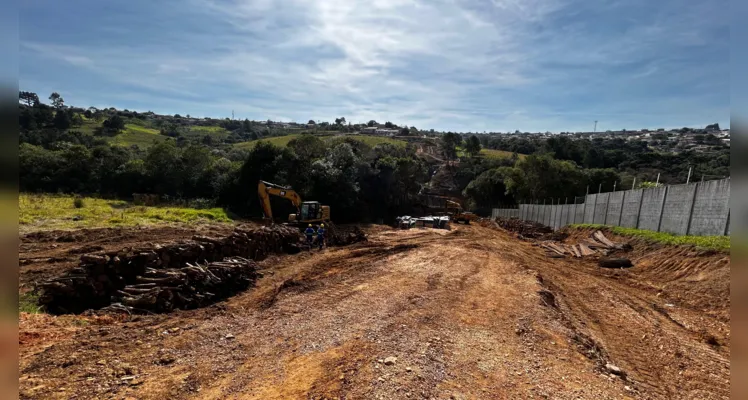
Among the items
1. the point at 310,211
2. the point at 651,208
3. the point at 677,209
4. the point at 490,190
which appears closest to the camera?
the point at 677,209

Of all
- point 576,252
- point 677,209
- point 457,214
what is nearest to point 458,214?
point 457,214

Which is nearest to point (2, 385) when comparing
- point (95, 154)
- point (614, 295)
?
point (614, 295)

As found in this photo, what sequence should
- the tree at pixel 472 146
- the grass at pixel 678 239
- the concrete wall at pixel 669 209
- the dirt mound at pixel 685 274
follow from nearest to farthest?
the dirt mound at pixel 685 274 → the grass at pixel 678 239 → the concrete wall at pixel 669 209 → the tree at pixel 472 146

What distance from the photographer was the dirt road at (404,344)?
5.99m

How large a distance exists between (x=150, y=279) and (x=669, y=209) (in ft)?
66.3

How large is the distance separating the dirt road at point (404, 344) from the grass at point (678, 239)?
2.16ft

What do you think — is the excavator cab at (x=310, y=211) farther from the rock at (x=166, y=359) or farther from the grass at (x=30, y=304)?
the rock at (x=166, y=359)

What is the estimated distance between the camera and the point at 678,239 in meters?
15.8

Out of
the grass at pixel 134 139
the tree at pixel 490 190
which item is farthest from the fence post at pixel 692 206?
the grass at pixel 134 139

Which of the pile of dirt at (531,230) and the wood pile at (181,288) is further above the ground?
the wood pile at (181,288)

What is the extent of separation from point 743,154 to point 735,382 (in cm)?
61

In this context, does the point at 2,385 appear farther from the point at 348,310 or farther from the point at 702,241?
the point at 702,241

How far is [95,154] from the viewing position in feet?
146

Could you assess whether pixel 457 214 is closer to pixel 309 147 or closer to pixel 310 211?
pixel 309 147
